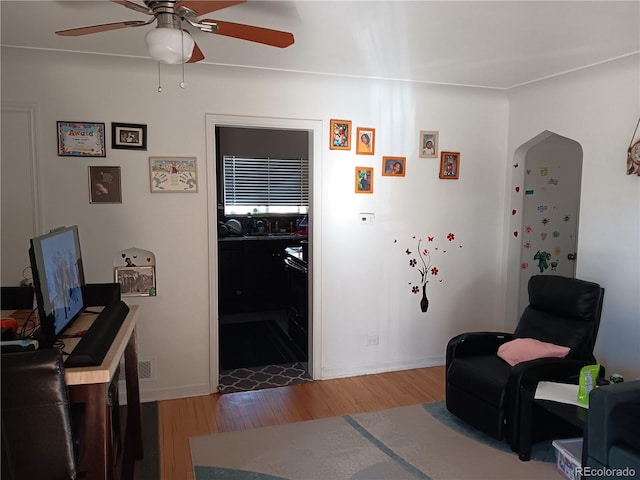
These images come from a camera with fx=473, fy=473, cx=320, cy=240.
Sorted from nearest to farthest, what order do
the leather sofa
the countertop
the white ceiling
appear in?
the leather sofa < the white ceiling < the countertop

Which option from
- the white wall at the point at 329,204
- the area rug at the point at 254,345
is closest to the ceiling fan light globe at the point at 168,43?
the white wall at the point at 329,204

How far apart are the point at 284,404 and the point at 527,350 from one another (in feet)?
5.62

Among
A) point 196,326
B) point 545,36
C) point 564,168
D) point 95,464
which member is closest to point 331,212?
point 196,326

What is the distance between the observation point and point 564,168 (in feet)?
14.1

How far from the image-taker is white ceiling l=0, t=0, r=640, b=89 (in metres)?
2.27

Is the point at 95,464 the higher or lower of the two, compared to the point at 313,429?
higher

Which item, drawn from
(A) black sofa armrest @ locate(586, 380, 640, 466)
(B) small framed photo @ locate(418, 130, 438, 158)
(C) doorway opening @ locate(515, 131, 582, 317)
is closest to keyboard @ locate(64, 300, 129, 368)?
(A) black sofa armrest @ locate(586, 380, 640, 466)

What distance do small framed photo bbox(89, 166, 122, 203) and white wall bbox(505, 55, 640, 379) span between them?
10.8ft

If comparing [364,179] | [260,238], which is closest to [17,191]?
[364,179]

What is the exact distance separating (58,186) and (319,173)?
1.84m

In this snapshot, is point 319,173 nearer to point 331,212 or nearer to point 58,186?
point 331,212

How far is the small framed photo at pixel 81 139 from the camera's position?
3160mm

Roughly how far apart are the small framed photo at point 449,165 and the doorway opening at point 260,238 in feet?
4.87

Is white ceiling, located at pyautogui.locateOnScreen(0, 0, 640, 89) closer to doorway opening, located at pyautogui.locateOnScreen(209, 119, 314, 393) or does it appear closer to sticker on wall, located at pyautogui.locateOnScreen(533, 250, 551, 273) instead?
sticker on wall, located at pyautogui.locateOnScreen(533, 250, 551, 273)
